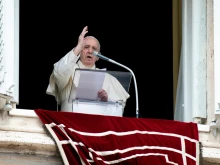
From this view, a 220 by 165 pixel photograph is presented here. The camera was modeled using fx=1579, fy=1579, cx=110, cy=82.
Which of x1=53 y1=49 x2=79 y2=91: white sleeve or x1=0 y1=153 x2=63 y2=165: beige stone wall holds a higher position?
x1=53 y1=49 x2=79 y2=91: white sleeve

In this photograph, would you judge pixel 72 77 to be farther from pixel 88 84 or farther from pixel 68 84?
pixel 88 84

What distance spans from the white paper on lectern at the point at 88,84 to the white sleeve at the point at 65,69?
42cm

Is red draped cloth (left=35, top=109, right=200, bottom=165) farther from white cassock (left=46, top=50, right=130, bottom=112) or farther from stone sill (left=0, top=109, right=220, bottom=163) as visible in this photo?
white cassock (left=46, top=50, right=130, bottom=112)

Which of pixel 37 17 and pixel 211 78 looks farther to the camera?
pixel 37 17

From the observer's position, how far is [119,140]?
36.3 ft

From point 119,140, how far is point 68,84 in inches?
44.4

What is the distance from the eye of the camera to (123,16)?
46.3 feet

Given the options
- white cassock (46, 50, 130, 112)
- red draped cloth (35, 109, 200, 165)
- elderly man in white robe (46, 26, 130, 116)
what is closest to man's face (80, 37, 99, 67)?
elderly man in white robe (46, 26, 130, 116)

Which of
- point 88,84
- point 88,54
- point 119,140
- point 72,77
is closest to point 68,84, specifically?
point 72,77

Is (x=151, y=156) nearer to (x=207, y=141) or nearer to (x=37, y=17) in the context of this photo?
(x=207, y=141)

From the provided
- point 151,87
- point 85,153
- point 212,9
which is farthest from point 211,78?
point 151,87

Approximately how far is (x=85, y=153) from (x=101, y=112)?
2.31ft

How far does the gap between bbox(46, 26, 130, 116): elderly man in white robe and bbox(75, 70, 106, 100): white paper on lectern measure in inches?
2.1

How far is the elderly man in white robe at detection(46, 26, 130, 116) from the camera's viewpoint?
465 inches
